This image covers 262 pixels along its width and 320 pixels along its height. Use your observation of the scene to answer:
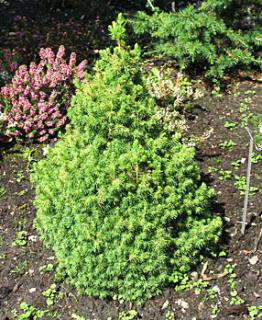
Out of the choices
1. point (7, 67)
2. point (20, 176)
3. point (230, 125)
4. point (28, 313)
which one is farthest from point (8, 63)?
point (28, 313)

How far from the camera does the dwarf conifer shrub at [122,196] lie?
346 centimetres

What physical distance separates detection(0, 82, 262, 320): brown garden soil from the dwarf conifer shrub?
14 centimetres

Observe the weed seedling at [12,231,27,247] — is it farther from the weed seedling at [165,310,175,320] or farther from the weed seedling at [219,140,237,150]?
the weed seedling at [219,140,237,150]

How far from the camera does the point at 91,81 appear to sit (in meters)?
3.72

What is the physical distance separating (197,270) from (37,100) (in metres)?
2.48

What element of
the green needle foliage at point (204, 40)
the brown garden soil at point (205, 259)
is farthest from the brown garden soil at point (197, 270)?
the green needle foliage at point (204, 40)

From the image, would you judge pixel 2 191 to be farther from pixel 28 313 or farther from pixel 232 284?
pixel 232 284

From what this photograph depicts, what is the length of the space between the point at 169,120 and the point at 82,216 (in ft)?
6.14

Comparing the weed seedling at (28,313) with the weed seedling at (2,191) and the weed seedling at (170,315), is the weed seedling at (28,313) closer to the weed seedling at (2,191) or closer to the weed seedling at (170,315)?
the weed seedling at (170,315)

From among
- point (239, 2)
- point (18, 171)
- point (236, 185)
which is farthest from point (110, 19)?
point (236, 185)

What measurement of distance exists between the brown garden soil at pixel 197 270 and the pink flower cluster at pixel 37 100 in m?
0.22

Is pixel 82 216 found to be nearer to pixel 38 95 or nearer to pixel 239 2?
pixel 38 95

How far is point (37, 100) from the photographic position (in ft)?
17.7

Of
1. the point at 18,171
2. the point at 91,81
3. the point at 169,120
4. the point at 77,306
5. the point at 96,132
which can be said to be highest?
the point at 91,81
